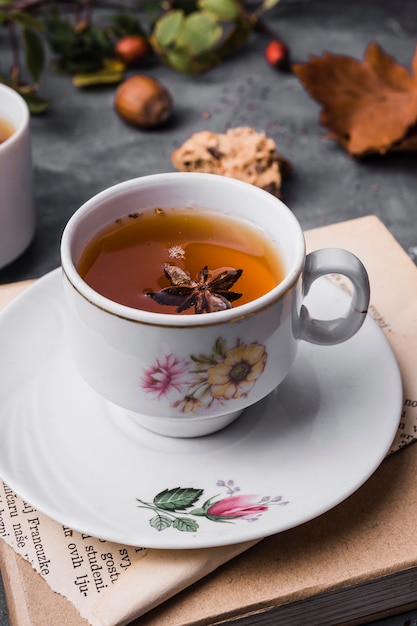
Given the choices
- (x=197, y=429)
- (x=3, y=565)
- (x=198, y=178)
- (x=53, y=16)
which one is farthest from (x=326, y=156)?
(x=3, y=565)

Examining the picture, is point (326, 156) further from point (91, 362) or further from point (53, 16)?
point (91, 362)

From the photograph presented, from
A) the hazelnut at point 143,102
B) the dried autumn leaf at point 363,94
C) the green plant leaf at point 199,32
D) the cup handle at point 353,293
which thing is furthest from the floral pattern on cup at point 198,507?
the green plant leaf at point 199,32

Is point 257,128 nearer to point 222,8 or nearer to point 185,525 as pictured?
point 222,8

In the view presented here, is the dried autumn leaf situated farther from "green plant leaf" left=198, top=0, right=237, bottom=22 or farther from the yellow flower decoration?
the yellow flower decoration

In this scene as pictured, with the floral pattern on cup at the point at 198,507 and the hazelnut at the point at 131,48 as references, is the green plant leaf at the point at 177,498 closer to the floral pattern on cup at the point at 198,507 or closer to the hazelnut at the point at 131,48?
the floral pattern on cup at the point at 198,507

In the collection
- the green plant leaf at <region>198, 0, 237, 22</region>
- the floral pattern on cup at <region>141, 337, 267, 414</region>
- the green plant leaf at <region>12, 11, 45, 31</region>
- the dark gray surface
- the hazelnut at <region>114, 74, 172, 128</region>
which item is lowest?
the dark gray surface

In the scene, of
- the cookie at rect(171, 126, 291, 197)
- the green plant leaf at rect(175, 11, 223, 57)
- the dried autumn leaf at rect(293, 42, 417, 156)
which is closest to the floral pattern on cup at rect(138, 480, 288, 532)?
the cookie at rect(171, 126, 291, 197)
